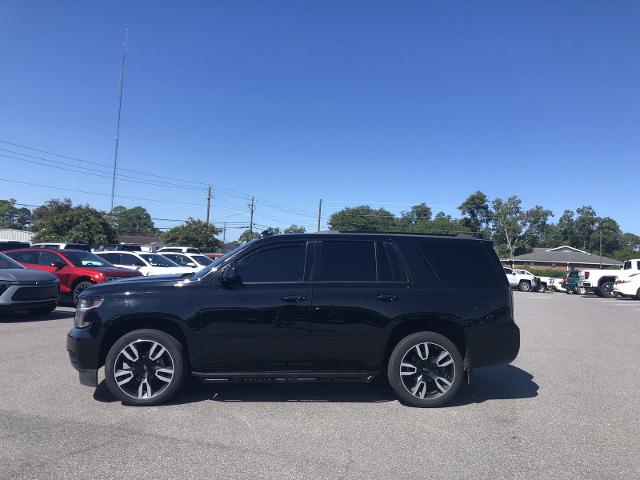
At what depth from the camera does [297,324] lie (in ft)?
17.5

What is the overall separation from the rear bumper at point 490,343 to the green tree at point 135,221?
119299 mm

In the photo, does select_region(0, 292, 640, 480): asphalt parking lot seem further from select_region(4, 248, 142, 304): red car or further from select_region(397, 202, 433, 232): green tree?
select_region(397, 202, 433, 232): green tree

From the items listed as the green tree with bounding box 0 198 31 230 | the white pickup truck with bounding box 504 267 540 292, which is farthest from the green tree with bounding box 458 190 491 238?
the green tree with bounding box 0 198 31 230

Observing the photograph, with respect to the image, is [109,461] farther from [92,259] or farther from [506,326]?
[92,259]

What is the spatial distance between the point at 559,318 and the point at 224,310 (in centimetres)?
1256

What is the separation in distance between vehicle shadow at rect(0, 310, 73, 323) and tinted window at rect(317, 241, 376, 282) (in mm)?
8483

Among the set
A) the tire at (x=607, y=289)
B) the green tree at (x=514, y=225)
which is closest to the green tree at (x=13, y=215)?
the green tree at (x=514, y=225)

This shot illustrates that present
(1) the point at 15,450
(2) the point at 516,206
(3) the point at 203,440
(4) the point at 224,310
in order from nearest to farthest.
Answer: (1) the point at 15,450 → (3) the point at 203,440 → (4) the point at 224,310 → (2) the point at 516,206

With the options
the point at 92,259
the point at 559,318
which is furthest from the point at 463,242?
the point at 92,259

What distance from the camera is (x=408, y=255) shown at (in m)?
5.78

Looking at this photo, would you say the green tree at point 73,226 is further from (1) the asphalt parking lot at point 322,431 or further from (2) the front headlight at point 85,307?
(2) the front headlight at point 85,307

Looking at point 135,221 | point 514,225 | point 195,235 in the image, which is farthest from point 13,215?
point 514,225

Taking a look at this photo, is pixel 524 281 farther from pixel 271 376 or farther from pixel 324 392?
pixel 271 376

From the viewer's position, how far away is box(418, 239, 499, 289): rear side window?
225 inches
